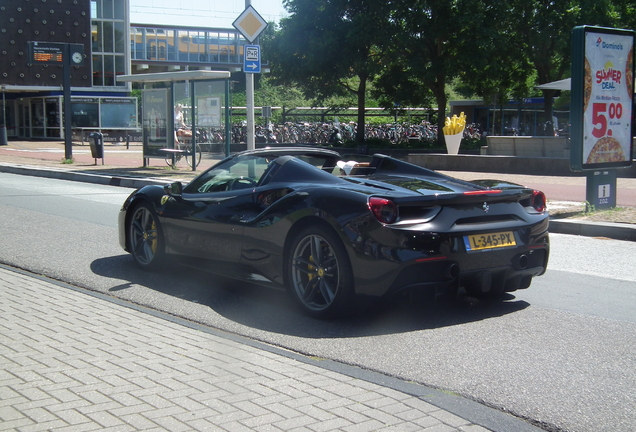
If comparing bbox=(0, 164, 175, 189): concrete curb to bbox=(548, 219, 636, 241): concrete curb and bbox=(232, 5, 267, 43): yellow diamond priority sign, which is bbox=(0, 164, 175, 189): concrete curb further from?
bbox=(548, 219, 636, 241): concrete curb

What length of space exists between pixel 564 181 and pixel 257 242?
493 inches

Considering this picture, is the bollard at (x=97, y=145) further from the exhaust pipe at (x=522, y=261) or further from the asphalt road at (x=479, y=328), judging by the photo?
the exhaust pipe at (x=522, y=261)

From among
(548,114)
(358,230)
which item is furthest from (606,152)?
(548,114)

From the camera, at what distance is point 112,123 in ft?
152

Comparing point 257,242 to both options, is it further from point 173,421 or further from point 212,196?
point 173,421

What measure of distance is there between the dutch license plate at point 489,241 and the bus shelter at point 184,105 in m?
13.4

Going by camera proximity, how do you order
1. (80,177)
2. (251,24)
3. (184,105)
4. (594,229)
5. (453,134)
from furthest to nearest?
1. (453,134)
2. (184,105)
3. (80,177)
4. (251,24)
5. (594,229)

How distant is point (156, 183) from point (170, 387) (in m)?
13.7

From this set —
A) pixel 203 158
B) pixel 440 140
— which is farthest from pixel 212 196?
pixel 440 140

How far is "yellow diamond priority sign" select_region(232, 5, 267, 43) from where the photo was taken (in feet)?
49.8

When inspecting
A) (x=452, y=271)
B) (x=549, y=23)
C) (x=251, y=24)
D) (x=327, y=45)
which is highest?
(x=549, y=23)

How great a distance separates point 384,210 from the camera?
16.5 feet

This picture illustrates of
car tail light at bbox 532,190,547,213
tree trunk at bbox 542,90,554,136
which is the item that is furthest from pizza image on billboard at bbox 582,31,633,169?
tree trunk at bbox 542,90,554,136

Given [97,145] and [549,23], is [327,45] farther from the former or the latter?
→ [97,145]
